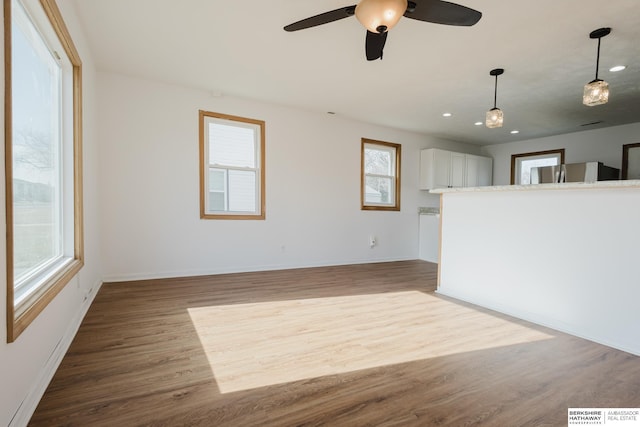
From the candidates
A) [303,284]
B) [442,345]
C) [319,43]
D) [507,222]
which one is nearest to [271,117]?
[319,43]

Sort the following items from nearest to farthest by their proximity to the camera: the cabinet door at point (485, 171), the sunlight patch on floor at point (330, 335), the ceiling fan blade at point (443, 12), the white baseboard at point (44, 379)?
the white baseboard at point (44, 379) → the ceiling fan blade at point (443, 12) → the sunlight patch on floor at point (330, 335) → the cabinet door at point (485, 171)

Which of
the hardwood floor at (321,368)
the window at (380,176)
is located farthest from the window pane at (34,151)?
the window at (380,176)

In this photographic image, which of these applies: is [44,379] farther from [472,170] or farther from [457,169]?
[472,170]

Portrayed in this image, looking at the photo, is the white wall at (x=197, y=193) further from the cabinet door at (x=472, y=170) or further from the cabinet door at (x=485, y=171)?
the cabinet door at (x=485, y=171)

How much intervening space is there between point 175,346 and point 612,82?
5.46 m

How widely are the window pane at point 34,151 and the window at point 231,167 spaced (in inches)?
80.3

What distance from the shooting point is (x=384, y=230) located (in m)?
6.07

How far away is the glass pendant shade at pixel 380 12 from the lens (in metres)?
1.67

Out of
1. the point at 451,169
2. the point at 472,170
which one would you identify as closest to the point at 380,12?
the point at 451,169

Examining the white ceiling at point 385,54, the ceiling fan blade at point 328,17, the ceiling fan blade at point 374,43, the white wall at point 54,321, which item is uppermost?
the white ceiling at point 385,54

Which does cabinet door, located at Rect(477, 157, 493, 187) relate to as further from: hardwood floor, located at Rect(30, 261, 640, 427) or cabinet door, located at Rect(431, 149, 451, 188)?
hardwood floor, located at Rect(30, 261, 640, 427)

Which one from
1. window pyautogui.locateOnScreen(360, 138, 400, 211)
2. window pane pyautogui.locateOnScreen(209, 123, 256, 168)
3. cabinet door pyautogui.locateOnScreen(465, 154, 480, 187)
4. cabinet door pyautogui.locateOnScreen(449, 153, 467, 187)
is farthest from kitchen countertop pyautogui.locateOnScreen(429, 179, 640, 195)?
cabinet door pyautogui.locateOnScreen(465, 154, 480, 187)

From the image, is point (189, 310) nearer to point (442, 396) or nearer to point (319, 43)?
point (442, 396)

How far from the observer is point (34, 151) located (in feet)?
6.02
